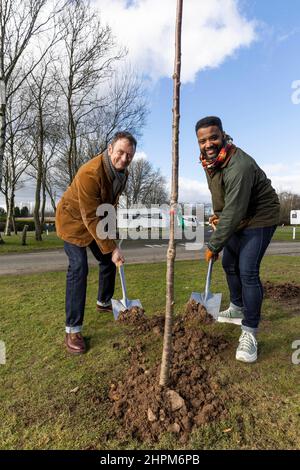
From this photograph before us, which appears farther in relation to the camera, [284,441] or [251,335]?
[251,335]

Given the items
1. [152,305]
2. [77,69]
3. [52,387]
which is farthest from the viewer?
[77,69]

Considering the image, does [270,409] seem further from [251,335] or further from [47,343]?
[47,343]

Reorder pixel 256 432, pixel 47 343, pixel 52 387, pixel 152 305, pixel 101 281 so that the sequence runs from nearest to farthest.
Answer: pixel 256 432 < pixel 52 387 < pixel 47 343 < pixel 101 281 < pixel 152 305

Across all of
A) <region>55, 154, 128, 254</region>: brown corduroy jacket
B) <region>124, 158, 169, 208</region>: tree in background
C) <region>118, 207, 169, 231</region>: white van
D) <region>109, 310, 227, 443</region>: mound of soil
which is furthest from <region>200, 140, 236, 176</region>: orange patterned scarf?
<region>124, 158, 169, 208</region>: tree in background

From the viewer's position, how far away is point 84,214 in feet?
9.91

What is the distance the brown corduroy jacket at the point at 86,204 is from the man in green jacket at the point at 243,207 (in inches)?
36.2

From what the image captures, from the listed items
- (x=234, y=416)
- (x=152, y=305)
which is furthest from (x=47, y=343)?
(x=234, y=416)

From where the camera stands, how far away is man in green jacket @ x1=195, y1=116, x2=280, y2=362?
2.70m

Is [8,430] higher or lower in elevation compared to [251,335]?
lower

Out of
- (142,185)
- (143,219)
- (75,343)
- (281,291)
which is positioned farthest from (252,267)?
(142,185)

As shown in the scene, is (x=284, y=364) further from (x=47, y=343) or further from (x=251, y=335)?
(x=47, y=343)

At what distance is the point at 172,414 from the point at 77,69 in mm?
19957
